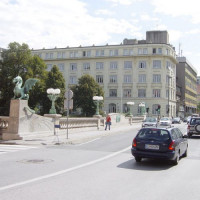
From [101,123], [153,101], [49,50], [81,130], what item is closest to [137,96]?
[153,101]

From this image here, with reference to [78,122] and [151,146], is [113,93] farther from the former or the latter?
[151,146]

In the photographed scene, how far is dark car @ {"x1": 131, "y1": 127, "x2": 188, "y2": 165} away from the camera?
1102 centimetres

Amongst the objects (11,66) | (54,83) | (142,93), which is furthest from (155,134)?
(142,93)

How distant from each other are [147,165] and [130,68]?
2787 inches

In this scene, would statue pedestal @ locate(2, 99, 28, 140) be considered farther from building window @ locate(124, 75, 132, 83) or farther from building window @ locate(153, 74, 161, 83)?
building window @ locate(124, 75, 132, 83)

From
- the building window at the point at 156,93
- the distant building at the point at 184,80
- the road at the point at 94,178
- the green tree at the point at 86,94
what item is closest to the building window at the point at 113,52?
the building window at the point at 156,93

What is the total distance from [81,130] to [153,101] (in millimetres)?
52270

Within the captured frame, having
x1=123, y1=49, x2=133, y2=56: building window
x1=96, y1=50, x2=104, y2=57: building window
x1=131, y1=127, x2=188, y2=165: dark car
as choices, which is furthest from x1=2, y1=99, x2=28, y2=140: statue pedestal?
x1=96, y1=50, x2=104, y2=57: building window

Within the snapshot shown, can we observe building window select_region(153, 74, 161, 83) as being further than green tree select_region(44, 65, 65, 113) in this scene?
Yes

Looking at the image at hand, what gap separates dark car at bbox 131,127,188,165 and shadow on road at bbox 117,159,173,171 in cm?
27

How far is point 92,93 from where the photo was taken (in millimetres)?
66500

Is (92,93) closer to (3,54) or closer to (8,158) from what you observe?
(3,54)

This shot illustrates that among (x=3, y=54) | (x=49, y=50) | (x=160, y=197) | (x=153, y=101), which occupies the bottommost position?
(x=160, y=197)

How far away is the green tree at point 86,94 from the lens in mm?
66062
